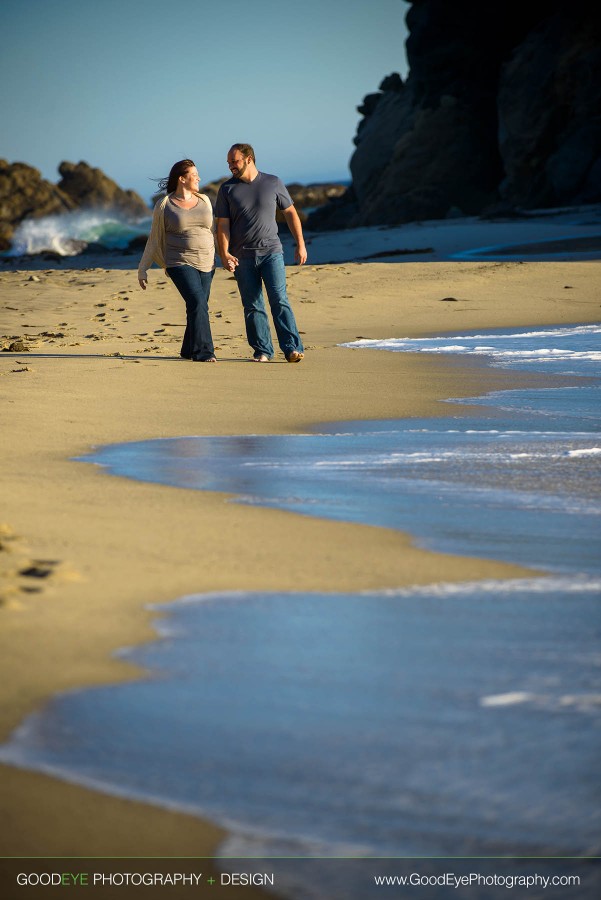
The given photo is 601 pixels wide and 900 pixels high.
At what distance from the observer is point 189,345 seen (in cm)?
860

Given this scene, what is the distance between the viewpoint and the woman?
8.21 meters

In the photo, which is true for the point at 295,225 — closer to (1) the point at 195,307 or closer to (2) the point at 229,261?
(2) the point at 229,261

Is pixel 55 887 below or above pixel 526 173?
below

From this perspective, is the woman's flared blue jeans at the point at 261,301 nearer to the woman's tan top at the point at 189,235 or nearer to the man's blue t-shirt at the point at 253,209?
the man's blue t-shirt at the point at 253,209

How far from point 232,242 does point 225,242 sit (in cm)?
8

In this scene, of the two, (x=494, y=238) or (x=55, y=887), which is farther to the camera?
(x=494, y=238)

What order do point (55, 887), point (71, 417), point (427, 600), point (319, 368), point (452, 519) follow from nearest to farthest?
1. point (55, 887)
2. point (427, 600)
3. point (452, 519)
4. point (71, 417)
5. point (319, 368)

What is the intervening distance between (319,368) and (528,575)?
5209 mm

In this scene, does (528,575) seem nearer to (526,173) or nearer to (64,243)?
(526,173)

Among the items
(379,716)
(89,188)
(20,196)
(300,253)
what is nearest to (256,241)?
(300,253)

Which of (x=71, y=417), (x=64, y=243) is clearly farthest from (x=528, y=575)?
(x=64, y=243)

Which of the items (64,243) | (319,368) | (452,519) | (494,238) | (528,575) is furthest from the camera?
(64,243)

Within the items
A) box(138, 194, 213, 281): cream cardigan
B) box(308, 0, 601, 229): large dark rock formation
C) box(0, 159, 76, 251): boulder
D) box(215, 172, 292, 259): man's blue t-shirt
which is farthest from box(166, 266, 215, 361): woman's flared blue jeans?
box(0, 159, 76, 251): boulder

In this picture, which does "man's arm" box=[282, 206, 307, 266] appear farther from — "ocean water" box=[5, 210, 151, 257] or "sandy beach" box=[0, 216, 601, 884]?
"ocean water" box=[5, 210, 151, 257]
